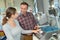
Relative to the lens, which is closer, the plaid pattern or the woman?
the woman

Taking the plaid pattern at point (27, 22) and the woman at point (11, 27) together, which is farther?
the plaid pattern at point (27, 22)

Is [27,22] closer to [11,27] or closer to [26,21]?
[26,21]

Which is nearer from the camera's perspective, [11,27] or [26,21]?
[11,27]

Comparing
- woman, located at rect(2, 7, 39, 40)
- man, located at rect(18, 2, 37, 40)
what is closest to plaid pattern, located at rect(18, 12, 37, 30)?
man, located at rect(18, 2, 37, 40)

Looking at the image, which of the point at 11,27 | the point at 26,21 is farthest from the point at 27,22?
the point at 11,27

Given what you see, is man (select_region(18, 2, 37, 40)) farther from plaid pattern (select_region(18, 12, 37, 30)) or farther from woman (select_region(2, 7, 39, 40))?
woman (select_region(2, 7, 39, 40))

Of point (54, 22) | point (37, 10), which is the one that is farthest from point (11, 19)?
point (37, 10)

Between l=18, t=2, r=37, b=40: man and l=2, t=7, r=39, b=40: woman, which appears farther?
l=18, t=2, r=37, b=40: man

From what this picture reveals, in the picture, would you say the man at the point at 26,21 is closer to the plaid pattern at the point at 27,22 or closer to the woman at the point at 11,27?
the plaid pattern at the point at 27,22

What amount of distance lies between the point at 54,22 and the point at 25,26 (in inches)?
32.8

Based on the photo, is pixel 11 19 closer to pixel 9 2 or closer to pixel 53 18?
pixel 53 18

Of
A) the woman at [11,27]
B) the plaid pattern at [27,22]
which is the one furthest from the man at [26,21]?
the woman at [11,27]

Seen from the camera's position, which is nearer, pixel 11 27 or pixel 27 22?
pixel 11 27

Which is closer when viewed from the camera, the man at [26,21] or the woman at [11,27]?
the woman at [11,27]
